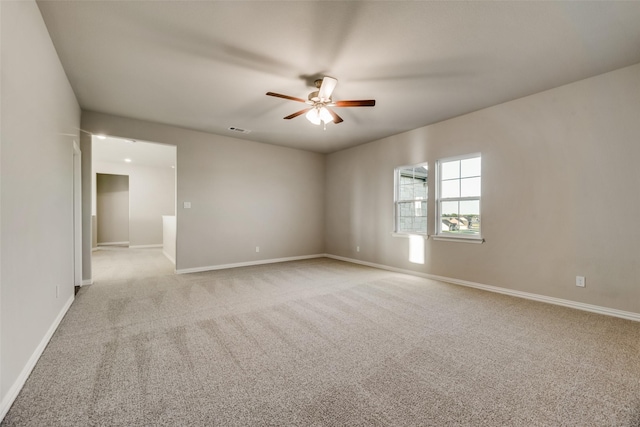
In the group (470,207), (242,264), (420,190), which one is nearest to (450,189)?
(470,207)

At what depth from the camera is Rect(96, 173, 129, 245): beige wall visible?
8852mm

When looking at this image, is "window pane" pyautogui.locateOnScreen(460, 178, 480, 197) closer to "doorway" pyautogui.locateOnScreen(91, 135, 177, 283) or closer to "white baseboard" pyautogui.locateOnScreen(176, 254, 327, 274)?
"white baseboard" pyautogui.locateOnScreen(176, 254, 327, 274)

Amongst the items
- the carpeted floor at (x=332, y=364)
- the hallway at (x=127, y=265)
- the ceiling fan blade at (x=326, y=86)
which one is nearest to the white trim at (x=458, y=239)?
the carpeted floor at (x=332, y=364)

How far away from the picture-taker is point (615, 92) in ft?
9.76

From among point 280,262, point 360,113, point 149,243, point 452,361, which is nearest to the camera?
point 452,361

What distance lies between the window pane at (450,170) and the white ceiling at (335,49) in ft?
2.87

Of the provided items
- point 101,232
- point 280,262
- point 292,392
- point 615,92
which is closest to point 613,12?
point 615,92

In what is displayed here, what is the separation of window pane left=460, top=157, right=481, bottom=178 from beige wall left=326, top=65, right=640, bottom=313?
15cm

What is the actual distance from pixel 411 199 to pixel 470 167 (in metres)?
1.18

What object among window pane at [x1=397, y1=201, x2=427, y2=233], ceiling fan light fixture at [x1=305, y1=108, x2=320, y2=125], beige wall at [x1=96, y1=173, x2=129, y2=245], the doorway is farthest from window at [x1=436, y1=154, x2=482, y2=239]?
beige wall at [x1=96, y1=173, x2=129, y2=245]

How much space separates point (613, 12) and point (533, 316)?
2810 mm

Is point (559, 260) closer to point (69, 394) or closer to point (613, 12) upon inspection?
point (613, 12)

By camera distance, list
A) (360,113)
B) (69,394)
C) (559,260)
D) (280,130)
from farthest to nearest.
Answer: (280,130)
(360,113)
(559,260)
(69,394)

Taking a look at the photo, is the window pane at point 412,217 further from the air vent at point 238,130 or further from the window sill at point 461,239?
the air vent at point 238,130
